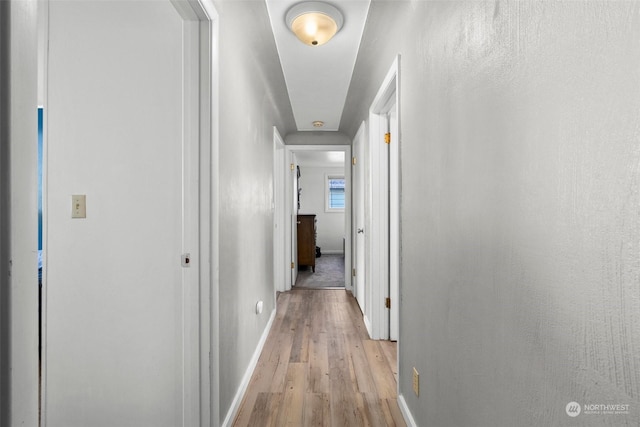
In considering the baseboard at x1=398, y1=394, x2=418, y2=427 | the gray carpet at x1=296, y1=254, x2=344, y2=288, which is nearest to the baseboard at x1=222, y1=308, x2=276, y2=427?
the baseboard at x1=398, y1=394, x2=418, y2=427

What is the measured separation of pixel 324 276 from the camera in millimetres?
5254

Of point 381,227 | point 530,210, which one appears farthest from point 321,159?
point 530,210

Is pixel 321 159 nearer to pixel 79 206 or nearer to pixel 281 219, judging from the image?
pixel 281 219

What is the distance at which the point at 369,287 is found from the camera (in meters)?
2.93

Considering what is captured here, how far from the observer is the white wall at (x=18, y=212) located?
474 millimetres

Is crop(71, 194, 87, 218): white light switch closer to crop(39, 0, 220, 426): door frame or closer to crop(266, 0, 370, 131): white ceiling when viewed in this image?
crop(39, 0, 220, 426): door frame

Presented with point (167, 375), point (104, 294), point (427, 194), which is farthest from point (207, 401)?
point (427, 194)

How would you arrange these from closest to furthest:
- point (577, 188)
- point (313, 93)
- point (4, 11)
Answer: point (4, 11), point (577, 188), point (313, 93)

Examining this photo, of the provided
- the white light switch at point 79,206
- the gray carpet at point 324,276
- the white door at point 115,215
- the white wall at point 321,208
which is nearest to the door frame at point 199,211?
the white door at point 115,215

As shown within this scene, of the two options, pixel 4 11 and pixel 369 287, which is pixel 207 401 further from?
pixel 369 287

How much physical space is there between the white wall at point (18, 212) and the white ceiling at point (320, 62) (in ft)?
4.67

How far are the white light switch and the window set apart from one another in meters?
6.49

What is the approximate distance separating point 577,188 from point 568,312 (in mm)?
235

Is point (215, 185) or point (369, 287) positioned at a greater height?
point (215, 185)
